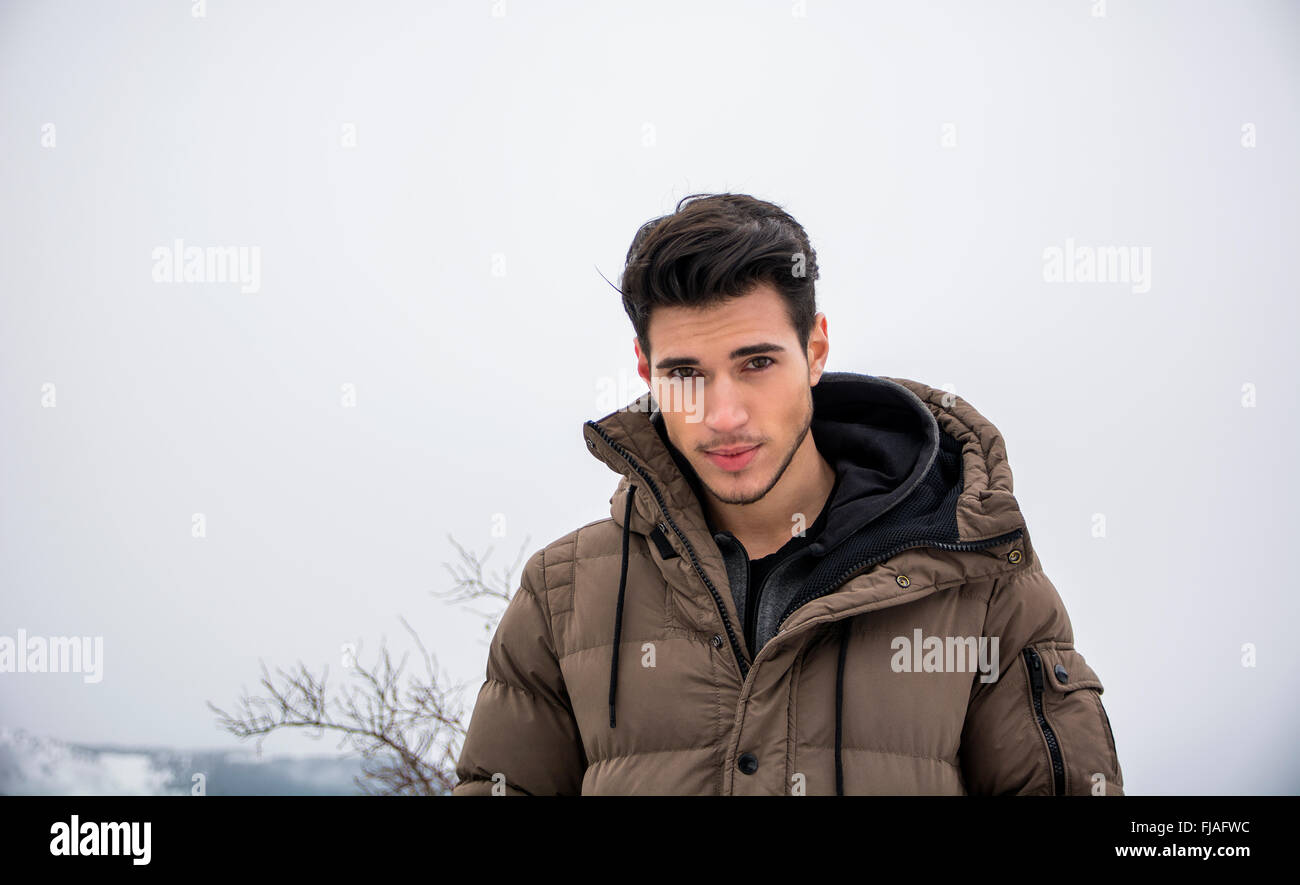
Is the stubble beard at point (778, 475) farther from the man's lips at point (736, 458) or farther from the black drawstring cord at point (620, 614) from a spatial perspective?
the black drawstring cord at point (620, 614)

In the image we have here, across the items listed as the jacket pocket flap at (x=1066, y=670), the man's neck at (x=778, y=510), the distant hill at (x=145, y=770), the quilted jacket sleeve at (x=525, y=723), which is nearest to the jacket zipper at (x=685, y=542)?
the man's neck at (x=778, y=510)

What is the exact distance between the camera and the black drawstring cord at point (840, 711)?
1495 millimetres

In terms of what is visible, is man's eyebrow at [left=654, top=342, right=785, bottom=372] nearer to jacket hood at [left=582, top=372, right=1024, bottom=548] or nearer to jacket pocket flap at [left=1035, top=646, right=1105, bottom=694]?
jacket hood at [left=582, top=372, right=1024, bottom=548]

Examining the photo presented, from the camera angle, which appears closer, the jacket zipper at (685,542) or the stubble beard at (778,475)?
the jacket zipper at (685,542)

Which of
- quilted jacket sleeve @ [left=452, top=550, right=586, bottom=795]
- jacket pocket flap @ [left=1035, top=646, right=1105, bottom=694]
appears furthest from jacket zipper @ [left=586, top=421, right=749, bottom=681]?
jacket pocket flap @ [left=1035, top=646, right=1105, bottom=694]

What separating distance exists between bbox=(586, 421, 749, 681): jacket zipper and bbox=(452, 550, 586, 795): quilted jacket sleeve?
28 cm

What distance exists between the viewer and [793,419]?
1.75 meters

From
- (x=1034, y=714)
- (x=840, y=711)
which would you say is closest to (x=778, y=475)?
(x=840, y=711)

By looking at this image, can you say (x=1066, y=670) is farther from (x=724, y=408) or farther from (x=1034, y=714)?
(x=724, y=408)

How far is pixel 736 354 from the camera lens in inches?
67.4
